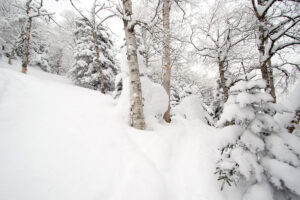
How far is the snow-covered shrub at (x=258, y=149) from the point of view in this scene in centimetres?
136

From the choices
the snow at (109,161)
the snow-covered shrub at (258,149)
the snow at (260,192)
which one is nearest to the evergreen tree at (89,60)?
the snow at (109,161)

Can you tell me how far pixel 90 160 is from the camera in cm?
162

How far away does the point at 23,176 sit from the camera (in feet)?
4.11

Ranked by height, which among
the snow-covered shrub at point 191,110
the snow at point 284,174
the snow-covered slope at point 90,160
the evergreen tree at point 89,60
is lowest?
the snow-covered slope at point 90,160

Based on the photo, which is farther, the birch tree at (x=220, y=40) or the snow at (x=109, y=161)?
the birch tree at (x=220, y=40)

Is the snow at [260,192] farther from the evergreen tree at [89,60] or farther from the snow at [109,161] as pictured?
the evergreen tree at [89,60]

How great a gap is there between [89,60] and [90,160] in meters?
11.4

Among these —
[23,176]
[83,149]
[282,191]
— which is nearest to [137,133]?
[83,149]

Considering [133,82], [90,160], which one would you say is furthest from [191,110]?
[90,160]

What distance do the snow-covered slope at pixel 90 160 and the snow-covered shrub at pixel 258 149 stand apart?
0.45 meters

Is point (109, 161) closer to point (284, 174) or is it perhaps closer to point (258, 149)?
point (258, 149)

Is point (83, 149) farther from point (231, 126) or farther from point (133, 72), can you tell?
point (231, 126)

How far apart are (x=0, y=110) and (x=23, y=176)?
1661 millimetres

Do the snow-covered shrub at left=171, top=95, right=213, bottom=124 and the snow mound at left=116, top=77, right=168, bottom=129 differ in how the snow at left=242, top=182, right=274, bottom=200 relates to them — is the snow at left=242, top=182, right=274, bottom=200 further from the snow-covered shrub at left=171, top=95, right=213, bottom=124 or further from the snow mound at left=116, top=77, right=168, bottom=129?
the snow-covered shrub at left=171, top=95, right=213, bottom=124
